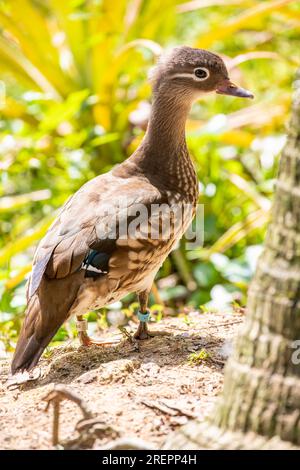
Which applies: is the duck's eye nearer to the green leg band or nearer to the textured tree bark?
the green leg band

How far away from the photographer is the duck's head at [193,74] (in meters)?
3.43

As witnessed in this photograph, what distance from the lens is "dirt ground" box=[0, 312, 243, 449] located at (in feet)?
7.48

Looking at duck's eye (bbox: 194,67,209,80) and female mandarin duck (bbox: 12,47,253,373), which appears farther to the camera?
duck's eye (bbox: 194,67,209,80)

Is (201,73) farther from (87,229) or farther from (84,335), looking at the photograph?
(84,335)

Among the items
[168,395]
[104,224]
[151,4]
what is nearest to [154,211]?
[104,224]

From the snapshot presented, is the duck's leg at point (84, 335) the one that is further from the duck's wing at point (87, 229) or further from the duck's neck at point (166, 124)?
the duck's neck at point (166, 124)

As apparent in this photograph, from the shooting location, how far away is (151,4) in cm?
525

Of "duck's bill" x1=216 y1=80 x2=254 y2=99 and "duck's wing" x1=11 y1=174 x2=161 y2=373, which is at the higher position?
"duck's bill" x1=216 y1=80 x2=254 y2=99

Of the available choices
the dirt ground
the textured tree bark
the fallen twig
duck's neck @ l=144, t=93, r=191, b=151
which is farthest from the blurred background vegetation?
the textured tree bark

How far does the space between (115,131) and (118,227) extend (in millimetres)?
2067

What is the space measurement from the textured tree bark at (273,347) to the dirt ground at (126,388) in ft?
0.90

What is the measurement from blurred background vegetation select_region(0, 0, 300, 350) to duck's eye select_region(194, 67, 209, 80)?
964 millimetres

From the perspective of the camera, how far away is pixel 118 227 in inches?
118
